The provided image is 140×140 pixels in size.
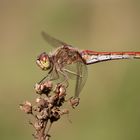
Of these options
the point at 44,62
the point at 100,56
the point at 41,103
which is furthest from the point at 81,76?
the point at 41,103

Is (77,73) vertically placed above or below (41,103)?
above

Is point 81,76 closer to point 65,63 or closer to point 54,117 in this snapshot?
point 65,63

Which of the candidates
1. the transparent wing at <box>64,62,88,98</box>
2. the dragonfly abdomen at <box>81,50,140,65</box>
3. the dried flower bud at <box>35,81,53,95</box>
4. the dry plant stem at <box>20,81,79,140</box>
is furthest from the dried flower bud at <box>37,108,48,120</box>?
the dragonfly abdomen at <box>81,50,140,65</box>

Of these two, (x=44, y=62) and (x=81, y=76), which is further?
(x=81, y=76)

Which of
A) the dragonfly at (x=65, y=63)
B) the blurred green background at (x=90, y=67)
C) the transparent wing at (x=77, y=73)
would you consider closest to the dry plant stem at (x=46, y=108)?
the dragonfly at (x=65, y=63)

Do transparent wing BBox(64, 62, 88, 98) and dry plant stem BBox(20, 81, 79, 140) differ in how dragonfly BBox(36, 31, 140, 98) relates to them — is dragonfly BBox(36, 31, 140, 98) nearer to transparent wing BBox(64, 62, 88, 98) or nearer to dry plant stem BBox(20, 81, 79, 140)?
transparent wing BBox(64, 62, 88, 98)

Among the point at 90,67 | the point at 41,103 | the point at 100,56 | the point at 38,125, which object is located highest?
the point at 90,67

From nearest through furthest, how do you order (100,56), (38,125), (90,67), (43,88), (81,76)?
(38,125)
(43,88)
(81,76)
(100,56)
(90,67)

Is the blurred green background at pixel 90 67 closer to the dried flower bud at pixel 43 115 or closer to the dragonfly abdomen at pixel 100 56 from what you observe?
the dragonfly abdomen at pixel 100 56

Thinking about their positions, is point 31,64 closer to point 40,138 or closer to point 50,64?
point 50,64
